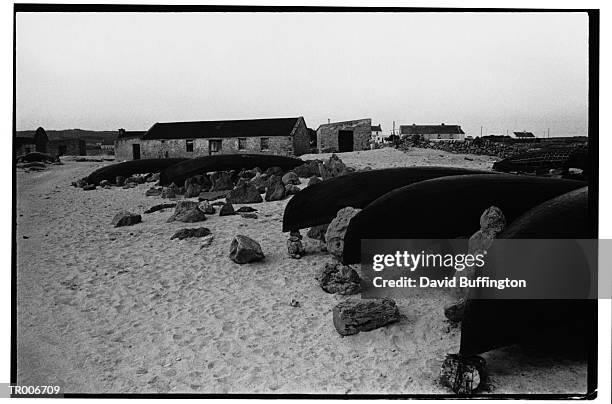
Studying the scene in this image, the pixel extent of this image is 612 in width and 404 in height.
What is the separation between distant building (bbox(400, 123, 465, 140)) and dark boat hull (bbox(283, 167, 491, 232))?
438mm

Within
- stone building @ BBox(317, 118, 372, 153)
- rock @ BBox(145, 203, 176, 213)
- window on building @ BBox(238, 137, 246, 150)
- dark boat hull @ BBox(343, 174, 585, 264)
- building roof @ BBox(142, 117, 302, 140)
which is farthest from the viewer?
rock @ BBox(145, 203, 176, 213)

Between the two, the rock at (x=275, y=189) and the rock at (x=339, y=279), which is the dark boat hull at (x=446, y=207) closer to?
the rock at (x=339, y=279)

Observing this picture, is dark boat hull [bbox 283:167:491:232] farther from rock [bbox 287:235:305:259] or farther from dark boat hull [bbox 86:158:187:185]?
dark boat hull [bbox 86:158:187:185]

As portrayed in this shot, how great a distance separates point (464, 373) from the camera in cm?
353

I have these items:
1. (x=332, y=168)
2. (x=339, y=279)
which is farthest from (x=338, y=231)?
(x=332, y=168)

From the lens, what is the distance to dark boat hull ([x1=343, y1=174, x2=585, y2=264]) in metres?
4.22

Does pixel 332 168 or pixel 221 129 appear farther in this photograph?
pixel 332 168

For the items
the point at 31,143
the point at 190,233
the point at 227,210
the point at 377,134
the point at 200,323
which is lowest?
the point at 200,323

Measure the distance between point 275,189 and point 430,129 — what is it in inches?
83.7

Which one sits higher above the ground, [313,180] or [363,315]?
[313,180]

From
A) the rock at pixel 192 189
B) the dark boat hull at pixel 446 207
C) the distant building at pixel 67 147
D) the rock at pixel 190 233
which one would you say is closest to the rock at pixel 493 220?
the dark boat hull at pixel 446 207

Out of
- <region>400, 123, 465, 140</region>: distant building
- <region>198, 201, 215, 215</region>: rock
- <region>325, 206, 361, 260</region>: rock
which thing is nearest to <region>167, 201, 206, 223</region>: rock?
<region>198, 201, 215, 215</region>: rock

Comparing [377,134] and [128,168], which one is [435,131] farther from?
[128,168]

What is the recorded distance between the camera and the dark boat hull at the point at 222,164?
17.4 feet
